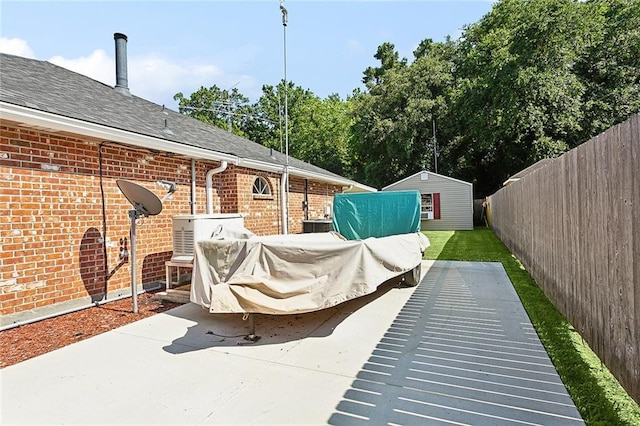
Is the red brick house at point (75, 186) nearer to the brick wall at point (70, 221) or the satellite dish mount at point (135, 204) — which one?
the brick wall at point (70, 221)

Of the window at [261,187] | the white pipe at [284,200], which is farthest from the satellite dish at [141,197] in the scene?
the white pipe at [284,200]

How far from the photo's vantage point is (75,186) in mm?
4852

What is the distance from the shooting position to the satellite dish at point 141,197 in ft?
15.3

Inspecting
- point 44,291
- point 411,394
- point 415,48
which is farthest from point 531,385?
point 415,48

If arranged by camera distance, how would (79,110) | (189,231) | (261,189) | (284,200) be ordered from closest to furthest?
(79,110), (189,231), (261,189), (284,200)

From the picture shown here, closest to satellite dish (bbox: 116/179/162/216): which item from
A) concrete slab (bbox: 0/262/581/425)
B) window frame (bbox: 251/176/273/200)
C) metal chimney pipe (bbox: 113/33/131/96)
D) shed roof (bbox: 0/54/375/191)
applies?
shed roof (bbox: 0/54/375/191)

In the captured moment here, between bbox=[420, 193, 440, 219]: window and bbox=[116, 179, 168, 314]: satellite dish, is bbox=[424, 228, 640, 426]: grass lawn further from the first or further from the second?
bbox=[420, 193, 440, 219]: window

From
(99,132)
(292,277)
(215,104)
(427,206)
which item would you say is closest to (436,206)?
(427,206)

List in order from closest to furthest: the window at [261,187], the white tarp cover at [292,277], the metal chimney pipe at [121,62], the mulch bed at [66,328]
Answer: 1. the mulch bed at [66,328]
2. the white tarp cover at [292,277]
3. the window at [261,187]
4. the metal chimney pipe at [121,62]

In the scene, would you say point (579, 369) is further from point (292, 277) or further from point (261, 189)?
point (261, 189)

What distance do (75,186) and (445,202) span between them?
18483 millimetres

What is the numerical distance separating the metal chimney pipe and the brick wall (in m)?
4.44

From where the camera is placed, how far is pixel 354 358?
324 centimetres

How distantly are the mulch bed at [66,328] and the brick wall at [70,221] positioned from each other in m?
0.23
